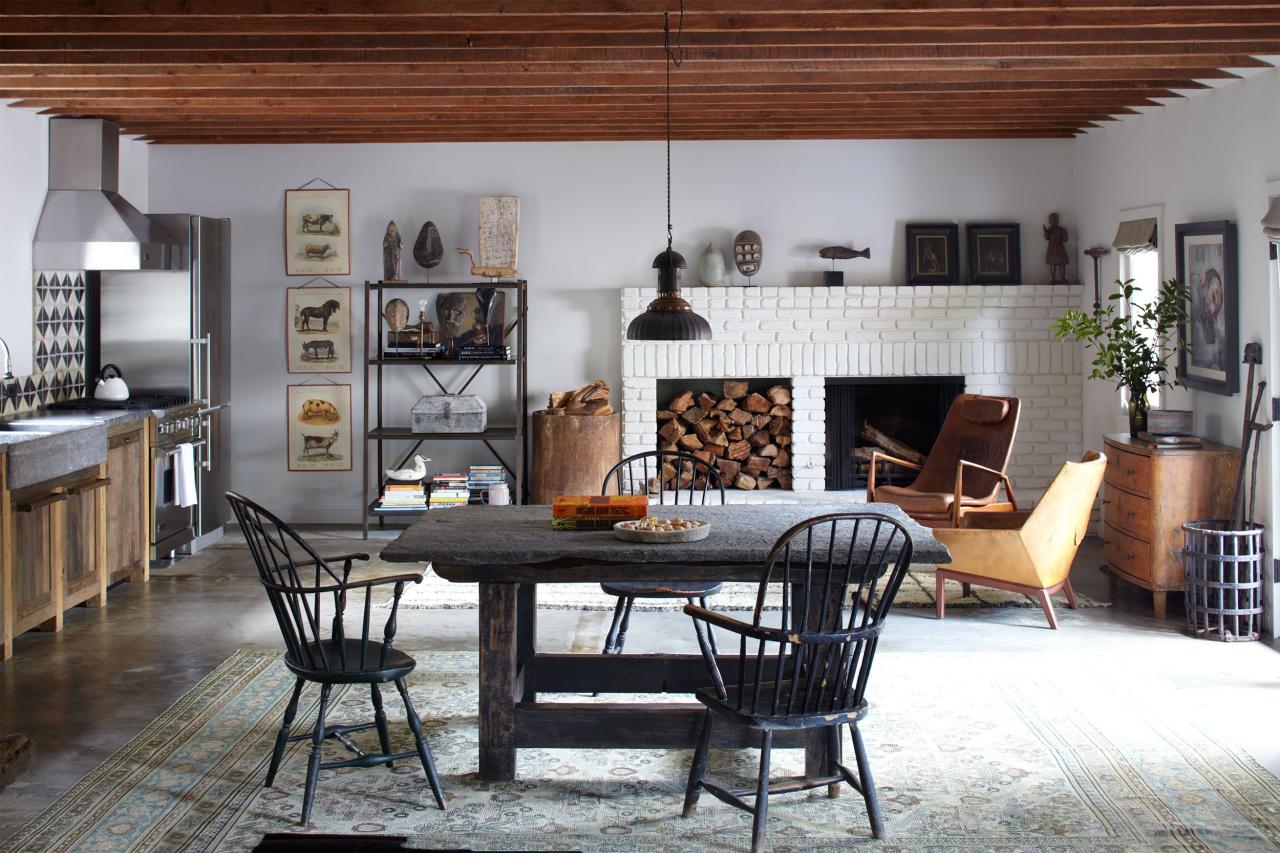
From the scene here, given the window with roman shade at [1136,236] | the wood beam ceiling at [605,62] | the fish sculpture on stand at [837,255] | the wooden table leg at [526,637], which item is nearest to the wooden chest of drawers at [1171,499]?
the window with roman shade at [1136,236]

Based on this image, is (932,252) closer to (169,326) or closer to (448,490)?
(448,490)

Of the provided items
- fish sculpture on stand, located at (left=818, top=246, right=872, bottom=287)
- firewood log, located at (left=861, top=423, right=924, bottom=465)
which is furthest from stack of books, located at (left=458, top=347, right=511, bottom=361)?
firewood log, located at (left=861, top=423, right=924, bottom=465)

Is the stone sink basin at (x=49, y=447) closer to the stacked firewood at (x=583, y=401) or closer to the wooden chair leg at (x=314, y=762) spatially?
the wooden chair leg at (x=314, y=762)

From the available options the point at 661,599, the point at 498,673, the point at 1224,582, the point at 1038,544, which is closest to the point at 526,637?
the point at 498,673

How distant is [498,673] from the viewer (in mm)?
4090

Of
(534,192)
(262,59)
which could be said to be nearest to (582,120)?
(534,192)

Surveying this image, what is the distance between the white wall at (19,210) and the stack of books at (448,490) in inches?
97.7

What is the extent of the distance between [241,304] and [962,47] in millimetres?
5224

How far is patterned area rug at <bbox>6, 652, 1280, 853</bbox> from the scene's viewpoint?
12.2ft

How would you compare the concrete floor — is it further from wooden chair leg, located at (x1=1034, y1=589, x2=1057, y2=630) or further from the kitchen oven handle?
the kitchen oven handle

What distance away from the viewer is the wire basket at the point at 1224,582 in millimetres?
5836

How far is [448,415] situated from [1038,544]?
12.9ft

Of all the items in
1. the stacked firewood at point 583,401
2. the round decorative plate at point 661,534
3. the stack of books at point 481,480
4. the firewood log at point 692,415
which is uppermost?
the stacked firewood at point 583,401

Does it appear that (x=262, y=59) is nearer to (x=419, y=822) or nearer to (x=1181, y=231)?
(x=419, y=822)
